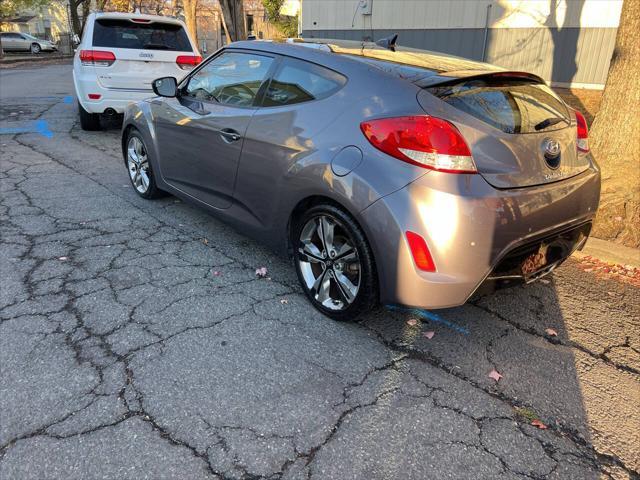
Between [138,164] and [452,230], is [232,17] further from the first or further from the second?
[452,230]

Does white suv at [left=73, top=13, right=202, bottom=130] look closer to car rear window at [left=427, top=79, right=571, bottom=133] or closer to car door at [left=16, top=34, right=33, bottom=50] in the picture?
car rear window at [left=427, top=79, right=571, bottom=133]

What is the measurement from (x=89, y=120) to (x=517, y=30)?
11.0 metres

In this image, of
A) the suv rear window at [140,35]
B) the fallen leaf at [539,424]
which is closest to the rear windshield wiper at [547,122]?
the fallen leaf at [539,424]

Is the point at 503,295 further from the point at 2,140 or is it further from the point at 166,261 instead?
the point at 2,140

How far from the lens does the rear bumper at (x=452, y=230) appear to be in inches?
98.9

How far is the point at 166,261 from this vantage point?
13.0 feet

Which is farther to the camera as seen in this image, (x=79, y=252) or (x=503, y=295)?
(x=79, y=252)

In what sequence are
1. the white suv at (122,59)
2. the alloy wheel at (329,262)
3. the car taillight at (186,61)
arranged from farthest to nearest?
the car taillight at (186,61) → the white suv at (122,59) → the alloy wheel at (329,262)

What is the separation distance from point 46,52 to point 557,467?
149 feet

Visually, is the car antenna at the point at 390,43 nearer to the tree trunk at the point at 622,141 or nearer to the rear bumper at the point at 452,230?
the rear bumper at the point at 452,230

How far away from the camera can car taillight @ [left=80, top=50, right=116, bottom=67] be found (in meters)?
7.57

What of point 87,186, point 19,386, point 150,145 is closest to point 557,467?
point 19,386

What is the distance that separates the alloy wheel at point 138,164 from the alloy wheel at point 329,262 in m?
2.49

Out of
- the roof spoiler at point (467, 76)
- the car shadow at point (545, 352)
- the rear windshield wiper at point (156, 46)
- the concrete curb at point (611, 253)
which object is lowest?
the car shadow at point (545, 352)
